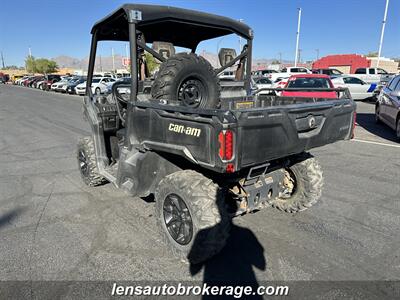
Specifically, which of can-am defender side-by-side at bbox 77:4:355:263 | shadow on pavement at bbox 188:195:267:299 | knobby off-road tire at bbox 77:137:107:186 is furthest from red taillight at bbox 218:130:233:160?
knobby off-road tire at bbox 77:137:107:186

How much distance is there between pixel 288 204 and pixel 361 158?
359cm

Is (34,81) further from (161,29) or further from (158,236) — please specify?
(158,236)

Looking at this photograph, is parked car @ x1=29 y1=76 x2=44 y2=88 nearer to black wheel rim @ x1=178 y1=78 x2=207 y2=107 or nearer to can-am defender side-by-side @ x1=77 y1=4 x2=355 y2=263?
can-am defender side-by-side @ x1=77 y1=4 x2=355 y2=263

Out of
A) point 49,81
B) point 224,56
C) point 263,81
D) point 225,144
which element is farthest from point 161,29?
point 49,81

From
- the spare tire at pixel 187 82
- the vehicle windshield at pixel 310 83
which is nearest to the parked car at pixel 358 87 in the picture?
the vehicle windshield at pixel 310 83

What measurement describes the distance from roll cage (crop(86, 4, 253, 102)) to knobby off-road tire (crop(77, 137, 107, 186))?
783mm

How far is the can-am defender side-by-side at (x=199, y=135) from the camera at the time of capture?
2.46m

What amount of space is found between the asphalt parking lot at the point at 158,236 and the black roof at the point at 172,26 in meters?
2.36

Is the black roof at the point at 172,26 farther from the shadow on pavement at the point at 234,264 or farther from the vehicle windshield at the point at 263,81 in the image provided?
the vehicle windshield at the point at 263,81

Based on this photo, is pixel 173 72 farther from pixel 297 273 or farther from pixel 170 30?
pixel 297 273

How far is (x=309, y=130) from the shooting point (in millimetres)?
2990

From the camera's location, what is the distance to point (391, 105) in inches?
349

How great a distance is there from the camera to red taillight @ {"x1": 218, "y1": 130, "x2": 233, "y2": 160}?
2.26 meters

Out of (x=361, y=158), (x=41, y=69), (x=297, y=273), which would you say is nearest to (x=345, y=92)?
(x=297, y=273)
